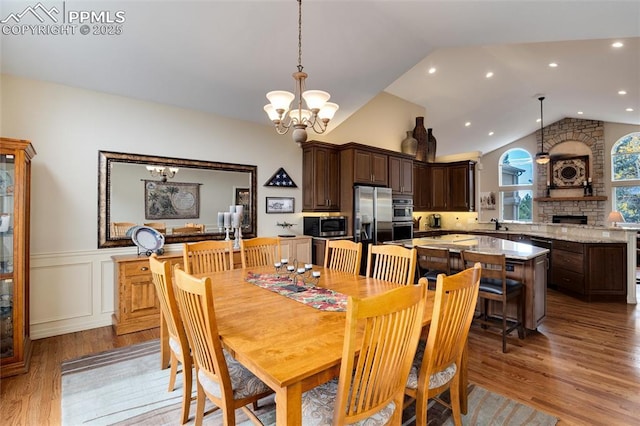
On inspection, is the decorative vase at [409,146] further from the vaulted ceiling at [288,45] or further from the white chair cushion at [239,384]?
the white chair cushion at [239,384]

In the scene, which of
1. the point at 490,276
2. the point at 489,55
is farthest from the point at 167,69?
the point at 489,55

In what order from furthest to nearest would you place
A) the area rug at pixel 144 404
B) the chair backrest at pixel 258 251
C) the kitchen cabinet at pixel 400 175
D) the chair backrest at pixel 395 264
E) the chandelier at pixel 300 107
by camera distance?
1. the kitchen cabinet at pixel 400 175
2. the chair backrest at pixel 258 251
3. the chair backrest at pixel 395 264
4. the chandelier at pixel 300 107
5. the area rug at pixel 144 404

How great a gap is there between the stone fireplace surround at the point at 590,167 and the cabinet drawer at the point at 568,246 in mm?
5206

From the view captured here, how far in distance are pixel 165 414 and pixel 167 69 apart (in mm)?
3219

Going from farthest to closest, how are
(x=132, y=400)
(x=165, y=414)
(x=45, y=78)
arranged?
(x=45, y=78)
(x=132, y=400)
(x=165, y=414)

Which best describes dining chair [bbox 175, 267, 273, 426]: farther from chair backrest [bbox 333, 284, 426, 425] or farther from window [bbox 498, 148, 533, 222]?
window [bbox 498, 148, 533, 222]

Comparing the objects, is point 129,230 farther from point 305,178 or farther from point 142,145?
point 305,178

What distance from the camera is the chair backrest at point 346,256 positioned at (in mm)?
2936

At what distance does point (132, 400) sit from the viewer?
2207mm

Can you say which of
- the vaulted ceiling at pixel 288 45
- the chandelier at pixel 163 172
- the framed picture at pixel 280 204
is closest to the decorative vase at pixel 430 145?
the vaulted ceiling at pixel 288 45

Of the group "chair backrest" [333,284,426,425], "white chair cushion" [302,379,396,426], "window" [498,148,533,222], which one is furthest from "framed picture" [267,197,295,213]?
"window" [498,148,533,222]

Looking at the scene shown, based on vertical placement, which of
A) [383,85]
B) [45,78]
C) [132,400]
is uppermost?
[383,85]

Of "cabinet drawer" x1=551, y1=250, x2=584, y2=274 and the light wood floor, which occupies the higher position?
"cabinet drawer" x1=551, y1=250, x2=584, y2=274

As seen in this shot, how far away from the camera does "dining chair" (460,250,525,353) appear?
9.66 feet
